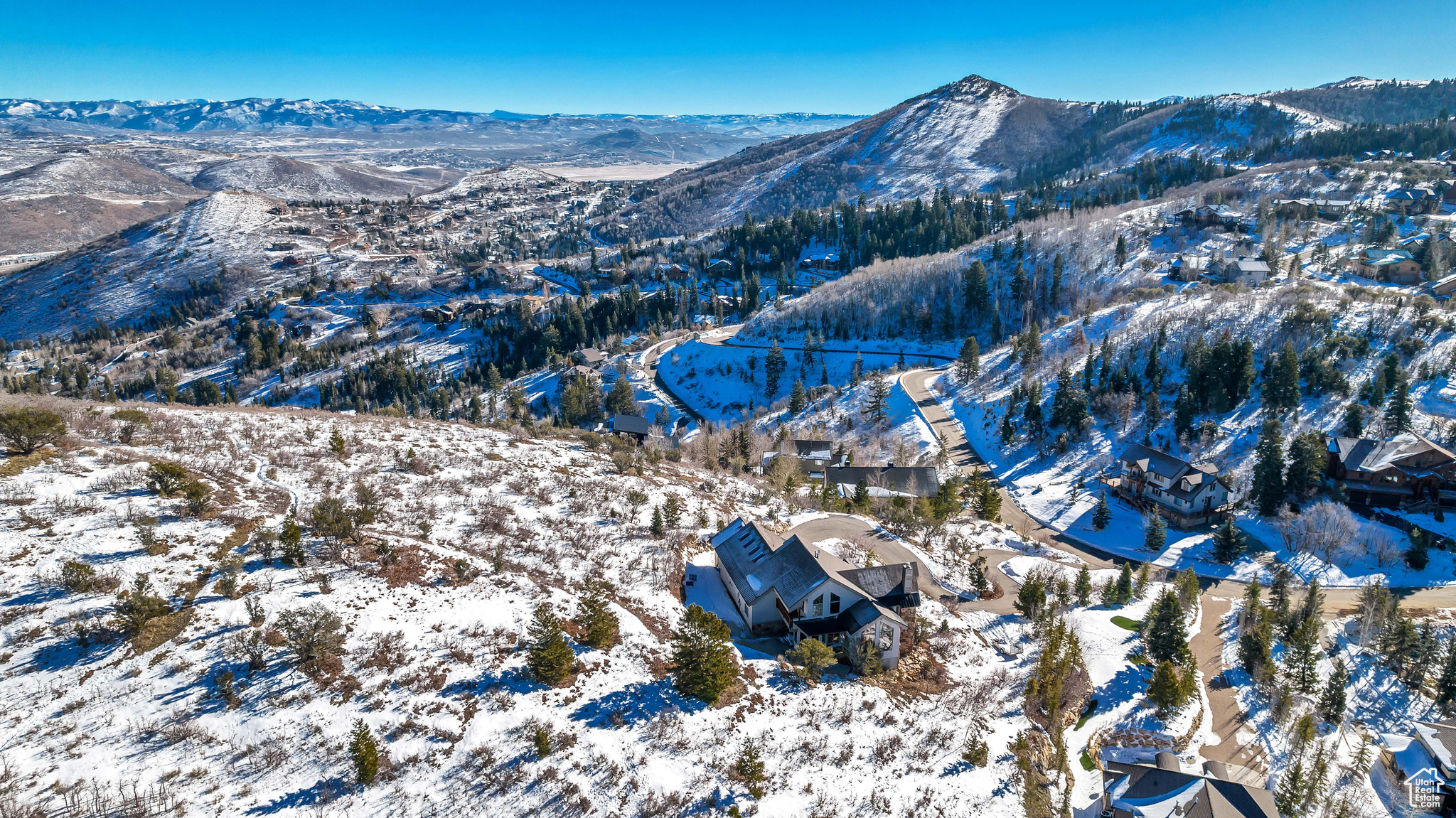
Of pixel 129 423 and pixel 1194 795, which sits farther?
pixel 129 423

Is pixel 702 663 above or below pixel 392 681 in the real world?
below

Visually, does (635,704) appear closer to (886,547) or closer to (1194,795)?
(1194,795)

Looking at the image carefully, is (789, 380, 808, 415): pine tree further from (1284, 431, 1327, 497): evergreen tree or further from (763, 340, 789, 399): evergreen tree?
(1284, 431, 1327, 497): evergreen tree

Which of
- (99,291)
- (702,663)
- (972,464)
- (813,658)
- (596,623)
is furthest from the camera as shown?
(99,291)

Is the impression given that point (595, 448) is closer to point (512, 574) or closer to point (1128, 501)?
point (512, 574)

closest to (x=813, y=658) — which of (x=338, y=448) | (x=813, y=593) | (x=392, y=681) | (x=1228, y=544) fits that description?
(x=813, y=593)

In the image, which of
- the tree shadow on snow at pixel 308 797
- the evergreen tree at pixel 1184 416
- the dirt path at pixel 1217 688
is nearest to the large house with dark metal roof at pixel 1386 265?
the evergreen tree at pixel 1184 416

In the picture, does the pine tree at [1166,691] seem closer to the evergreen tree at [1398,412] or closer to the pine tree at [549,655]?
the pine tree at [549,655]
